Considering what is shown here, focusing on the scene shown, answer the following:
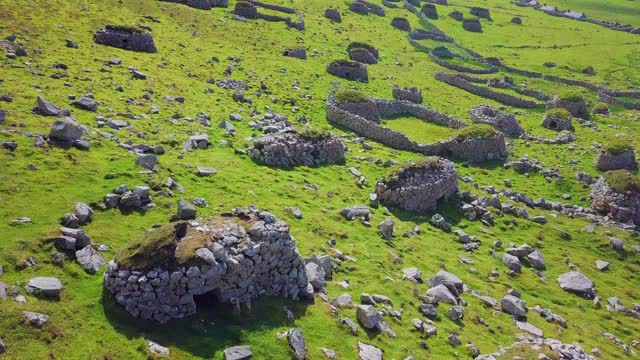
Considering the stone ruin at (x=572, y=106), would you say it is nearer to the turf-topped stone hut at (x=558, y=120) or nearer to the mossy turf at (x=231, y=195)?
the mossy turf at (x=231, y=195)

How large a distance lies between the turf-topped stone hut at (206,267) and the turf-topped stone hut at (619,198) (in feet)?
82.4

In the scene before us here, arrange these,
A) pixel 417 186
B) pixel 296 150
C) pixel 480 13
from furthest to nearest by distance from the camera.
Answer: pixel 480 13 < pixel 296 150 < pixel 417 186

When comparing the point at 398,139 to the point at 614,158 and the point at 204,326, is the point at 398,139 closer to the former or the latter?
the point at 614,158

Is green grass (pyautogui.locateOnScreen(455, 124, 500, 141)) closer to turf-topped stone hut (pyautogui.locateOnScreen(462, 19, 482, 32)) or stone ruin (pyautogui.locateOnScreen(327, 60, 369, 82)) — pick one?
stone ruin (pyautogui.locateOnScreen(327, 60, 369, 82))

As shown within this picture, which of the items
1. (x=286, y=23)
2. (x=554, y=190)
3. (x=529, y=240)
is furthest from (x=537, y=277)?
(x=286, y=23)

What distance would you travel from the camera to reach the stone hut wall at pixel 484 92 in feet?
210

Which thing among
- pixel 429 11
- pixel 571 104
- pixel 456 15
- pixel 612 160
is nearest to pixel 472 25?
pixel 456 15

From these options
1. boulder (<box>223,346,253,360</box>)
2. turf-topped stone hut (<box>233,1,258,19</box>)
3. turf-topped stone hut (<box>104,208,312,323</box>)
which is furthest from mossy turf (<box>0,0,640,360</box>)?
turf-topped stone hut (<box>233,1,258,19</box>)

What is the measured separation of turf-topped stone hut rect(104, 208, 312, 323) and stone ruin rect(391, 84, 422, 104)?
39222 mm

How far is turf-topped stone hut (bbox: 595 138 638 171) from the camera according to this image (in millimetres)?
42281

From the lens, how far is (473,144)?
40281mm

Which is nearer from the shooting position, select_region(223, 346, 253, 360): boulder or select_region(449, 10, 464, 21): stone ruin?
select_region(223, 346, 253, 360): boulder

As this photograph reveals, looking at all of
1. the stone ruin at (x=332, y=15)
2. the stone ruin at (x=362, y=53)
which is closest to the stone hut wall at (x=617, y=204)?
the stone ruin at (x=362, y=53)

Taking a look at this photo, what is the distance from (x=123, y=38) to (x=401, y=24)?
6834 cm
